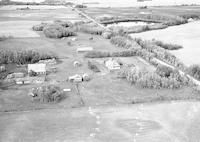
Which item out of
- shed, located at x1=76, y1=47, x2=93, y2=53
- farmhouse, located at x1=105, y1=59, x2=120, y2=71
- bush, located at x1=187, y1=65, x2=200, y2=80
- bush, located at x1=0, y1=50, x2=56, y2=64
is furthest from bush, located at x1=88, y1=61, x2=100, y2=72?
bush, located at x1=187, y1=65, x2=200, y2=80

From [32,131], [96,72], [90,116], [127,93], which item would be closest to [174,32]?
[96,72]

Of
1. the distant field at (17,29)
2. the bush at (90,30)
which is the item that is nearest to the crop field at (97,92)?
the distant field at (17,29)

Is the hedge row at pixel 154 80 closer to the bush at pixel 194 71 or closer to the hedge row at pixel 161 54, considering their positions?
the bush at pixel 194 71

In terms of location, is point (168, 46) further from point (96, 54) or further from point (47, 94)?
point (47, 94)

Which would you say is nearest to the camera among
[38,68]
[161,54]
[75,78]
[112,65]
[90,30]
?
[75,78]

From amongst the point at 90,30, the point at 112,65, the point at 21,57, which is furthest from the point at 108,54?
the point at 90,30

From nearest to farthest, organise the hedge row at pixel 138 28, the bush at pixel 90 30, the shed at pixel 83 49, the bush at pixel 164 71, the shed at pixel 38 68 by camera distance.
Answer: the bush at pixel 164 71, the shed at pixel 38 68, the shed at pixel 83 49, the bush at pixel 90 30, the hedge row at pixel 138 28

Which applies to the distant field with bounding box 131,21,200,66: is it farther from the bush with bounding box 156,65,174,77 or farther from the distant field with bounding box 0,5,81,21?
the distant field with bounding box 0,5,81,21
